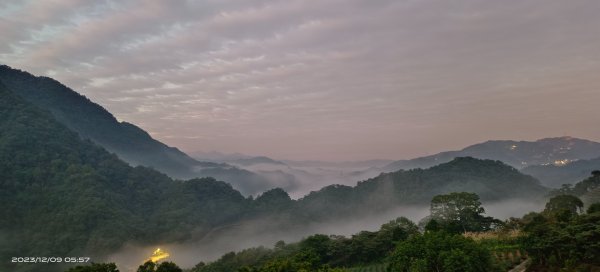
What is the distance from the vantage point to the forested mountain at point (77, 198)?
99.1m

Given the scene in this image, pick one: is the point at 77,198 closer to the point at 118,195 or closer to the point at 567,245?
the point at 118,195

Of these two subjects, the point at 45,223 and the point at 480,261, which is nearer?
the point at 480,261

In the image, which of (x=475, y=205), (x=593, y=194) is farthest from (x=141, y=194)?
(x=593, y=194)

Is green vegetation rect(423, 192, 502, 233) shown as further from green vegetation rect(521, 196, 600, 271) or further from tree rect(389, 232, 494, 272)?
tree rect(389, 232, 494, 272)

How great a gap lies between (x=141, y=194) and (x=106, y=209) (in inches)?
1419

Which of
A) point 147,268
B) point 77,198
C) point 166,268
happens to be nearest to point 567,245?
point 166,268

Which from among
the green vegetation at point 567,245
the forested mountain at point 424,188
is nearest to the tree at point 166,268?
the green vegetation at point 567,245

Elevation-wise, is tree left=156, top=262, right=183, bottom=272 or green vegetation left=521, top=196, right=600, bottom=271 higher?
green vegetation left=521, top=196, right=600, bottom=271

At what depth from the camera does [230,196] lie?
16462 cm

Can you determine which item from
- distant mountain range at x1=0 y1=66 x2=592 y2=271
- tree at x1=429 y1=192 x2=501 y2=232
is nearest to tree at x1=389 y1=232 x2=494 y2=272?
tree at x1=429 y1=192 x2=501 y2=232

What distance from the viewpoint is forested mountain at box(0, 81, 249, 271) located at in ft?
325

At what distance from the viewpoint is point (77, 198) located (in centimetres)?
11625

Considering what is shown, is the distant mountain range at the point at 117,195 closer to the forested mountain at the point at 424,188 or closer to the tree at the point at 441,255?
the forested mountain at the point at 424,188

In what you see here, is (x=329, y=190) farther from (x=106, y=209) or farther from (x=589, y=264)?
(x=589, y=264)
